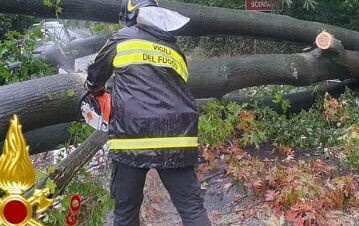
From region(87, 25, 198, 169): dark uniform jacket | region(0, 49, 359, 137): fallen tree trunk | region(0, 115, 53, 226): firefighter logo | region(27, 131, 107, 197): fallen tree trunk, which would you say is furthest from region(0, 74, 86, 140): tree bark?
region(0, 115, 53, 226): firefighter logo

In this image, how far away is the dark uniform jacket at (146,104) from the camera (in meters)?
3.08

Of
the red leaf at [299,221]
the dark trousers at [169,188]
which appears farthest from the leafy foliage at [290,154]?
the dark trousers at [169,188]

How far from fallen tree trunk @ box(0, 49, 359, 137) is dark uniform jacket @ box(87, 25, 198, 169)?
36.2 inches

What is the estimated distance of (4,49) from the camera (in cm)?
564

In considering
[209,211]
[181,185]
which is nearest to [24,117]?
[181,185]

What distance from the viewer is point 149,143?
3088 mm

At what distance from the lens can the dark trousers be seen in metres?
3.23

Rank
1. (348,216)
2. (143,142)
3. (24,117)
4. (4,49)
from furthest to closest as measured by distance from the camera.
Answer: (4,49)
(348,216)
(24,117)
(143,142)

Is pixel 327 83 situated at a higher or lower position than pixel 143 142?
lower

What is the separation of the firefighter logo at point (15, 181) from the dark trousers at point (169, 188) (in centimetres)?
179

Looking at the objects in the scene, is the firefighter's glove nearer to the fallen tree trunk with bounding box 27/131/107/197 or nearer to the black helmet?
the black helmet

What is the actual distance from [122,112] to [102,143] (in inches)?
47.6

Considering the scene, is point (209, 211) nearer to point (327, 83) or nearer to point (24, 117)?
point (24, 117)

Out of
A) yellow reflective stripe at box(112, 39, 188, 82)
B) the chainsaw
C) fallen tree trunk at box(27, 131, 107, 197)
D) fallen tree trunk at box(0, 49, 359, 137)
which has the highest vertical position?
yellow reflective stripe at box(112, 39, 188, 82)
